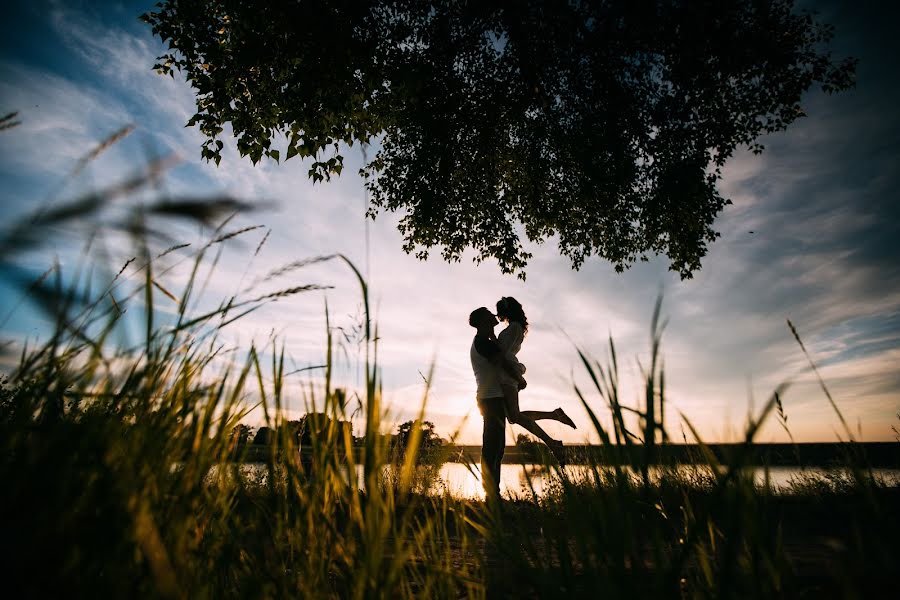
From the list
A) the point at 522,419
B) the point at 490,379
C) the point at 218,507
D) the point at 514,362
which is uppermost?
the point at 514,362

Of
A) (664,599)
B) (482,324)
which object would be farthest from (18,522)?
(482,324)

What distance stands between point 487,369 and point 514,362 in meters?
0.43

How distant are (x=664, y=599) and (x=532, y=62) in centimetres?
950

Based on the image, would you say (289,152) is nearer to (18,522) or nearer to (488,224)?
(488,224)

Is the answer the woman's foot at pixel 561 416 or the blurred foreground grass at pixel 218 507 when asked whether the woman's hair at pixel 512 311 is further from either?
the blurred foreground grass at pixel 218 507

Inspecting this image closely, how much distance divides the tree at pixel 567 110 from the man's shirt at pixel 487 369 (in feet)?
12.6

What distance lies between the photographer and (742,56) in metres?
8.10

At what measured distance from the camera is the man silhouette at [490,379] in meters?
4.67

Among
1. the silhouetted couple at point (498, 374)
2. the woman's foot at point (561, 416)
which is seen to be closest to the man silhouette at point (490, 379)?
the silhouetted couple at point (498, 374)

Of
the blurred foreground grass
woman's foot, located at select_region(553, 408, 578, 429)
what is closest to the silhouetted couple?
woman's foot, located at select_region(553, 408, 578, 429)

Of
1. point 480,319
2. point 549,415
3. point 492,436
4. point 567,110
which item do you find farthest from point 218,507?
point 567,110

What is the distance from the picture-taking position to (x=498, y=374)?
16.5ft

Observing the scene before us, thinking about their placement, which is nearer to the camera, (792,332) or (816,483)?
(792,332)

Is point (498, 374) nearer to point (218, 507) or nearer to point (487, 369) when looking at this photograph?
point (487, 369)
